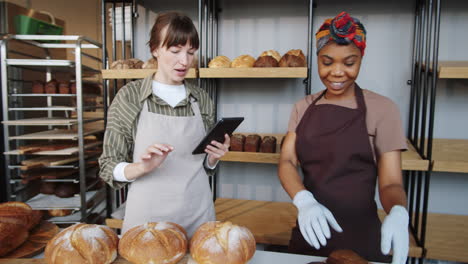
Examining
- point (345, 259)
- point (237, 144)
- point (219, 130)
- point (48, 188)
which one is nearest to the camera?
point (345, 259)

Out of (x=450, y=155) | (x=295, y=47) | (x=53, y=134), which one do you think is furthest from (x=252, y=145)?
(x=53, y=134)

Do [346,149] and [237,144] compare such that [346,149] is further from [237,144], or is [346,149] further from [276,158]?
[237,144]

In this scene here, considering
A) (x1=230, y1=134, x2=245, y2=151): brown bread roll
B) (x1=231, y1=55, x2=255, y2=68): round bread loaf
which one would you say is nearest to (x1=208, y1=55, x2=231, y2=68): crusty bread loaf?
(x1=231, y1=55, x2=255, y2=68): round bread loaf

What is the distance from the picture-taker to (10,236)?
93 cm

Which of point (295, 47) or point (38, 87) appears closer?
point (295, 47)

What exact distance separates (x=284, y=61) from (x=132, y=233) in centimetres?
138

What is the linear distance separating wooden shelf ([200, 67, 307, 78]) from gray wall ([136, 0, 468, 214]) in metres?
0.50

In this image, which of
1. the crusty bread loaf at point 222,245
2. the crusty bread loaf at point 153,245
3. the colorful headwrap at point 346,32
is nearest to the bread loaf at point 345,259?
the crusty bread loaf at point 222,245

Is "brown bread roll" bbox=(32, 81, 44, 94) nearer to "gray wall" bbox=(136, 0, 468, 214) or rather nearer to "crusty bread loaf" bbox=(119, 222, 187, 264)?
"gray wall" bbox=(136, 0, 468, 214)

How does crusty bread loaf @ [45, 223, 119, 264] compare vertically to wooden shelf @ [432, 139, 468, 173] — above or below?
below

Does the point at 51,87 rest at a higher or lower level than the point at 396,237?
higher

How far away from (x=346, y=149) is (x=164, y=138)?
2.34 ft

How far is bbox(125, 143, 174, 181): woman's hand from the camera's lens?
951 mm

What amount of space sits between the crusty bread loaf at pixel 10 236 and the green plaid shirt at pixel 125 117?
0.29 m
